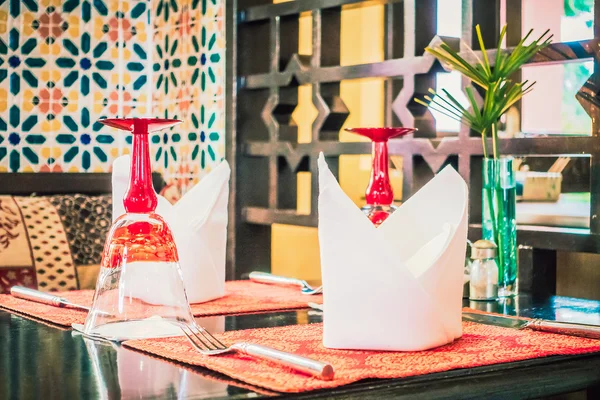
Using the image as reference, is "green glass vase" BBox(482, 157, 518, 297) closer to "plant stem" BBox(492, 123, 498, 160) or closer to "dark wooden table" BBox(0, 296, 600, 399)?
"plant stem" BBox(492, 123, 498, 160)

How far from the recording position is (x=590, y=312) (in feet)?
5.59

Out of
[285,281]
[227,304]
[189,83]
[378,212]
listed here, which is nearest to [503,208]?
[378,212]

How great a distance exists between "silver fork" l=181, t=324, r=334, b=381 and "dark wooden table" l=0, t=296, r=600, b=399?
4 cm

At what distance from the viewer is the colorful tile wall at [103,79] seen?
331 cm

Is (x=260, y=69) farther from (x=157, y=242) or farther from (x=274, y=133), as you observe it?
(x=157, y=242)

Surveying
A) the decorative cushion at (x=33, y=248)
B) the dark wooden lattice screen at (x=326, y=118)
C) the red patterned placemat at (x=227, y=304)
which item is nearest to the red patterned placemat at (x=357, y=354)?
the red patterned placemat at (x=227, y=304)

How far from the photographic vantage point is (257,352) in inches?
44.8

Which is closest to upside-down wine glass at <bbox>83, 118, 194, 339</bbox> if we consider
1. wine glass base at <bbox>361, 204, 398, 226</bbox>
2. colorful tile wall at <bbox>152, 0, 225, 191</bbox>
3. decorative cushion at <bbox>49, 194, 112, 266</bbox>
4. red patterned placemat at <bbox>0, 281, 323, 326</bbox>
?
red patterned placemat at <bbox>0, 281, 323, 326</bbox>

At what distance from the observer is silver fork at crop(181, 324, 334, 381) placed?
41.1 inches

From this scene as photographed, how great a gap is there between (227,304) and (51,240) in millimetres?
1448

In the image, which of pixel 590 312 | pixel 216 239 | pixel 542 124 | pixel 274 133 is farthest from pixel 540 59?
pixel 542 124

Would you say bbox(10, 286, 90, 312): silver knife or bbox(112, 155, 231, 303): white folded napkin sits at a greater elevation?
bbox(112, 155, 231, 303): white folded napkin

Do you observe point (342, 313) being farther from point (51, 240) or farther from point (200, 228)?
point (51, 240)

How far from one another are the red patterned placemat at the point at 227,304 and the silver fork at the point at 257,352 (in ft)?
0.93
